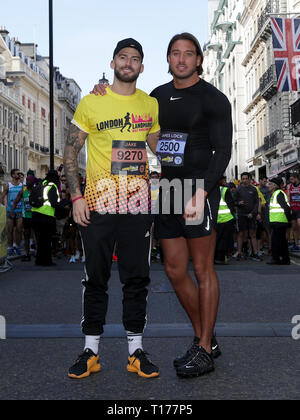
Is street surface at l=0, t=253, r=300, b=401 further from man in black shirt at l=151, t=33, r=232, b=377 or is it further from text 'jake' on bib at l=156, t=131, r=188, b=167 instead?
text 'jake' on bib at l=156, t=131, r=188, b=167

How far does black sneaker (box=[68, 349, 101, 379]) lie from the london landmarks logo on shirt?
1341mm

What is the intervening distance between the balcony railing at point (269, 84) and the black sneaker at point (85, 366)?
33.4 metres

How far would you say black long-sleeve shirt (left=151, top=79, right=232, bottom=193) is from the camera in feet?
12.3

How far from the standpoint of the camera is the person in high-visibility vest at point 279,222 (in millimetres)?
→ 11555

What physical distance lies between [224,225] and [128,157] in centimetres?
859

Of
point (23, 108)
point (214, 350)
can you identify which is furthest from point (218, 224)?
point (23, 108)

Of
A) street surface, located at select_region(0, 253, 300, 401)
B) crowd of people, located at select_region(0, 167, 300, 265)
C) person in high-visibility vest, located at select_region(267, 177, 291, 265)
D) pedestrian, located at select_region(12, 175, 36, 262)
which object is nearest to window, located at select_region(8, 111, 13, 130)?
crowd of people, located at select_region(0, 167, 300, 265)

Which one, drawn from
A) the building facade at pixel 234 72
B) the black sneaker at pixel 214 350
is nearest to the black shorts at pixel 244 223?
the black sneaker at pixel 214 350

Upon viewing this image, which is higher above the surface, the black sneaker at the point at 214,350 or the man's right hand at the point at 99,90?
the man's right hand at the point at 99,90

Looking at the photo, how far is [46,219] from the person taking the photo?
11.4 metres

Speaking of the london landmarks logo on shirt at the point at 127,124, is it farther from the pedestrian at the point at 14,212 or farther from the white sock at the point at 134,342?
the pedestrian at the point at 14,212

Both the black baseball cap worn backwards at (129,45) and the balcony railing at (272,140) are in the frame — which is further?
the balcony railing at (272,140)

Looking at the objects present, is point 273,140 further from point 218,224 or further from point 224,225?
point 218,224
